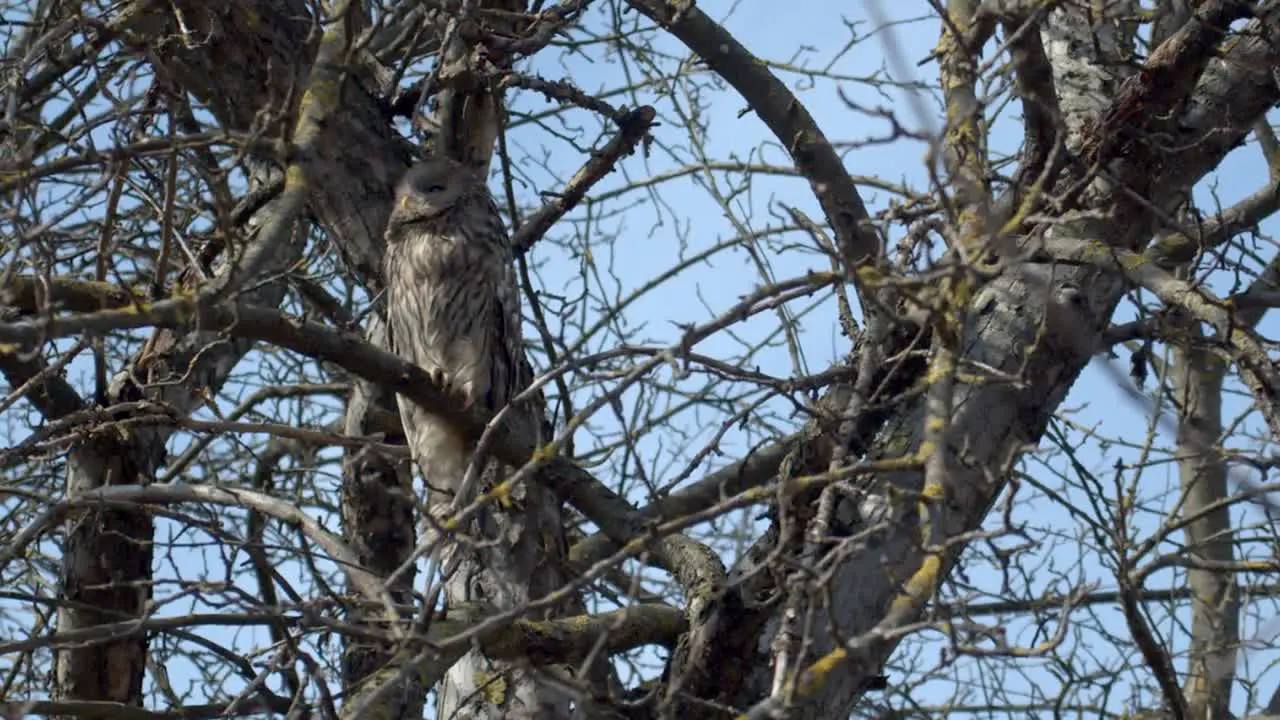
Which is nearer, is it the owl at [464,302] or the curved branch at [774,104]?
the curved branch at [774,104]

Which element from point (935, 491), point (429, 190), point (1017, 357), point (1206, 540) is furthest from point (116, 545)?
point (1206, 540)

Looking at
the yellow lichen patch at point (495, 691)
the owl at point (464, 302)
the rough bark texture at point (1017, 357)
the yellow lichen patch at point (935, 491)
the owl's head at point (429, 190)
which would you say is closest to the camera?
the yellow lichen patch at point (935, 491)

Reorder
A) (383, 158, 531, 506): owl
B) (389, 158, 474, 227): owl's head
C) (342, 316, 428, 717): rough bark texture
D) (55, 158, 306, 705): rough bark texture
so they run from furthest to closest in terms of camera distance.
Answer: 1. (383, 158, 531, 506): owl
2. (342, 316, 428, 717): rough bark texture
3. (389, 158, 474, 227): owl's head
4. (55, 158, 306, 705): rough bark texture

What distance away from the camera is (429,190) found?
184 inches

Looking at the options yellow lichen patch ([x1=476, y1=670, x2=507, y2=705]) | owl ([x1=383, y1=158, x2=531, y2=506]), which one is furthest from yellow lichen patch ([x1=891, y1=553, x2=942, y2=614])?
owl ([x1=383, y1=158, x2=531, y2=506])

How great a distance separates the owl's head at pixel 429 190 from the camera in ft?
14.6

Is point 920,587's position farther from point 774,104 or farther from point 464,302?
point 464,302

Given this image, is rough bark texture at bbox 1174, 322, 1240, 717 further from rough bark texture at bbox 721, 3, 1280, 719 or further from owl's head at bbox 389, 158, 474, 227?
owl's head at bbox 389, 158, 474, 227

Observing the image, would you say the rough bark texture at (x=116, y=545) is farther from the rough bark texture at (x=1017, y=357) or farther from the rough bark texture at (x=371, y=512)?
the rough bark texture at (x=1017, y=357)

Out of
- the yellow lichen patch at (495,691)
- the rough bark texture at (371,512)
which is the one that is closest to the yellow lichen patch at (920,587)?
the yellow lichen patch at (495,691)

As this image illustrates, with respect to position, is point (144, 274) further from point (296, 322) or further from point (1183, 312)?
point (1183, 312)

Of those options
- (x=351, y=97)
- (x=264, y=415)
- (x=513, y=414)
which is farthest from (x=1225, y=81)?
(x=264, y=415)

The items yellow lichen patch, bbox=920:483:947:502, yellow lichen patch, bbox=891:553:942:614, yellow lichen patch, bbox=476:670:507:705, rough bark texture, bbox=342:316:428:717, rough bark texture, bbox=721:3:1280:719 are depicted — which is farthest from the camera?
rough bark texture, bbox=342:316:428:717

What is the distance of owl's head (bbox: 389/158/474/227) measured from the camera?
175 inches
